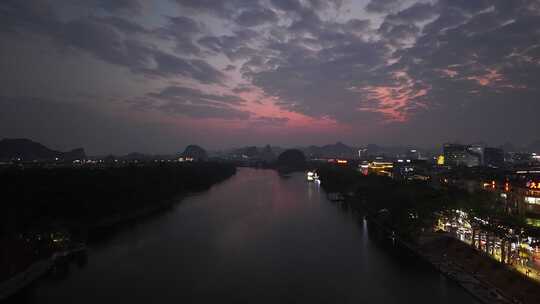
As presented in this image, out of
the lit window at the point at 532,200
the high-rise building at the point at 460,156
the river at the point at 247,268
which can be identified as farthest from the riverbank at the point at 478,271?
the high-rise building at the point at 460,156

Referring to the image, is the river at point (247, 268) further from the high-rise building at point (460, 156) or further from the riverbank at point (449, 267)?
the high-rise building at point (460, 156)

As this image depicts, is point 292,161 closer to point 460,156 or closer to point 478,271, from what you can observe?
point 460,156

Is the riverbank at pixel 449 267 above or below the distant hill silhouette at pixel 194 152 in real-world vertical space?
below

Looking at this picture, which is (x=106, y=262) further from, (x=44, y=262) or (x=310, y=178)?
(x=310, y=178)

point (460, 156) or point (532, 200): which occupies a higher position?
point (460, 156)

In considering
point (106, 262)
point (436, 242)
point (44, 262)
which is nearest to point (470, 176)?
point (436, 242)

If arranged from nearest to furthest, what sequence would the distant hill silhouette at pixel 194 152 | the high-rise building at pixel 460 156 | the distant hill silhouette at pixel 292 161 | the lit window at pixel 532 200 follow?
the lit window at pixel 532 200
the high-rise building at pixel 460 156
the distant hill silhouette at pixel 292 161
the distant hill silhouette at pixel 194 152

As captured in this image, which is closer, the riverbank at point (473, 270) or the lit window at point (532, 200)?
the riverbank at point (473, 270)

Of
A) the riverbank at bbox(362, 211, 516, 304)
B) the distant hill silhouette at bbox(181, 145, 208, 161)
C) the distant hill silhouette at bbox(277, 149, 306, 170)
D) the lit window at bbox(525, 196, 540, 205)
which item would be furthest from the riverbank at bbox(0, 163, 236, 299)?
the distant hill silhouette at bbox(181, 145, 208, 161)

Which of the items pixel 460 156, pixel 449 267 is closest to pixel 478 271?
pixel 449 267
